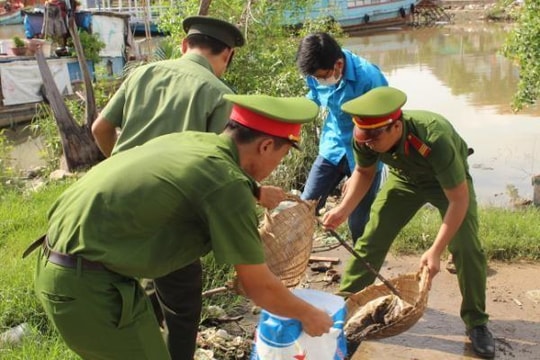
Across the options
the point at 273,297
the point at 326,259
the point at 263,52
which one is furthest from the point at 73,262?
the point at 263,52

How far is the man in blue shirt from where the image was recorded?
12.1 ft

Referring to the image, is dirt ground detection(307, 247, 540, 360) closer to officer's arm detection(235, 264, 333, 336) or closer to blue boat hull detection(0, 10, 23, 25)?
officer's arm detection(235, 264, 333, 336)

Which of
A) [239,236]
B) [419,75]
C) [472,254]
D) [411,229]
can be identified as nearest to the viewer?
[239,236]

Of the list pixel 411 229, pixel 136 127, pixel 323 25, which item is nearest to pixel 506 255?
pixel 411 229

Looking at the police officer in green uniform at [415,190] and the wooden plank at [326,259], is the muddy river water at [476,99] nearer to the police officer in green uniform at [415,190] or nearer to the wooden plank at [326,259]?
the wooden plank at [326,259]

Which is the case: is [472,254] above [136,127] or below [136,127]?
below

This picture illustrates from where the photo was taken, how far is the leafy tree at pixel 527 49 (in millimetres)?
6191

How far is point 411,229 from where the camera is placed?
4953 mm

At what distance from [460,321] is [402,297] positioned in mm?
819

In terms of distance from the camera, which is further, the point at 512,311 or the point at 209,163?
the point at 512,311

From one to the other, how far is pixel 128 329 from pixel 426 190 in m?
1.97

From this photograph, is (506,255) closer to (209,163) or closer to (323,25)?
(209,163)

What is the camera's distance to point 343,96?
13.0 feet

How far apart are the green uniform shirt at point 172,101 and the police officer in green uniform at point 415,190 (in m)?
0.62
